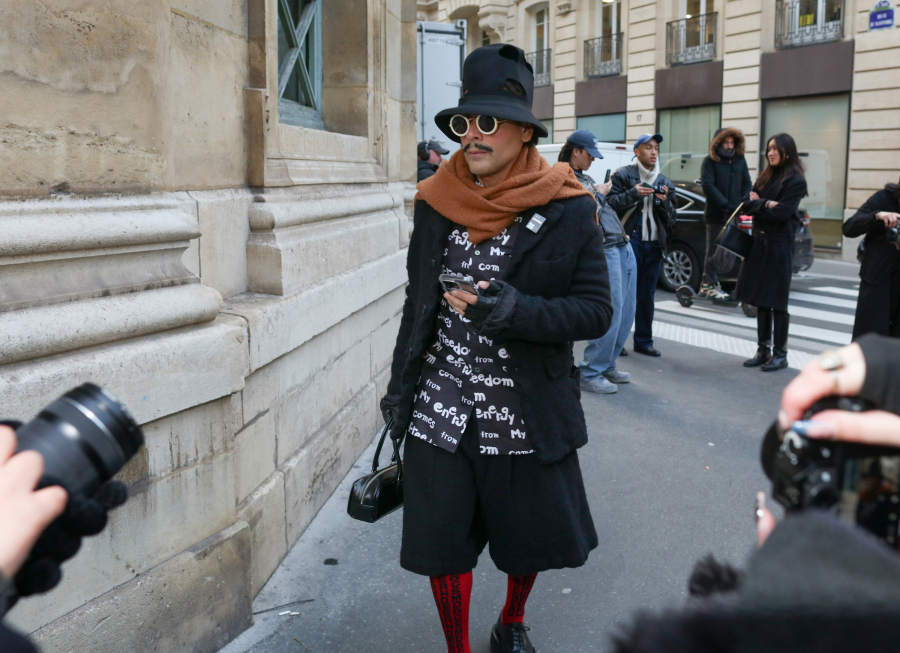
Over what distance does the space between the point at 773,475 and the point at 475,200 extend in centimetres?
188

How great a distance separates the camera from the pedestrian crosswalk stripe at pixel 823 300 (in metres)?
11.2

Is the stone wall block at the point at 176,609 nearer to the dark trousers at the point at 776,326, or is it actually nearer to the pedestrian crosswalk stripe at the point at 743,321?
the dark trousers at the point at 776,326

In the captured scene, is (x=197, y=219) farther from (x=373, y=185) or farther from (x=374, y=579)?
(x=373, y=185)

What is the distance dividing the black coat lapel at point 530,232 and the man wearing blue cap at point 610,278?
3596 mm

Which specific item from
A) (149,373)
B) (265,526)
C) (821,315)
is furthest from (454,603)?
(821,315)

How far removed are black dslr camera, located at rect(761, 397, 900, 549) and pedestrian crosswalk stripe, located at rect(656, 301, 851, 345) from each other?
322 inches

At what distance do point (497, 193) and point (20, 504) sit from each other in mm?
1983

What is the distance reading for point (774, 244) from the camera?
24.0 feet

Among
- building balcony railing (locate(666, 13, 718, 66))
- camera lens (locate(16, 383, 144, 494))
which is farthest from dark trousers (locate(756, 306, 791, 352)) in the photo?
building balcony railing (locate(666, 13, 718, 66))

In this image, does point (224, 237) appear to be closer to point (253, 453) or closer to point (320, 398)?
point (253, 453)

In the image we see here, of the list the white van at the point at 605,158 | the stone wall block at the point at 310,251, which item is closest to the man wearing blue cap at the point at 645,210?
the stone wall block at the point at 310,251

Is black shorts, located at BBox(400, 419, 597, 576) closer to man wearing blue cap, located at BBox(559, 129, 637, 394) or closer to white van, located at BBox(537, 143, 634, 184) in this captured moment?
man wearing blue cap, located at BBox(559, 129, 637, 394)

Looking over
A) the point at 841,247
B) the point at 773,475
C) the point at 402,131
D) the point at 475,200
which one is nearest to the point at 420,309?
the point at 475,200

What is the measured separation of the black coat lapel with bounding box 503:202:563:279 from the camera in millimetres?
2693
